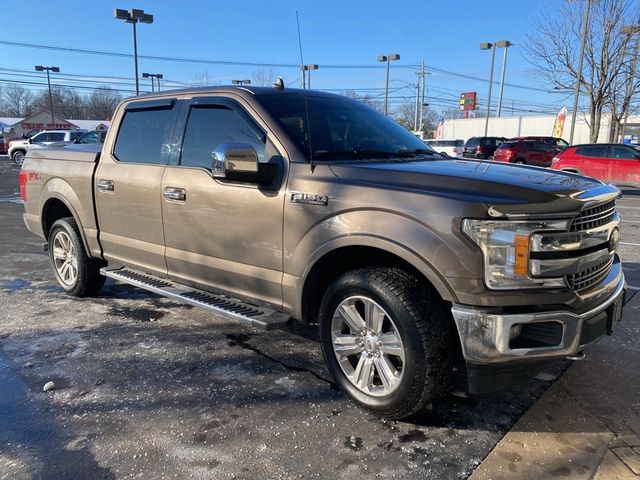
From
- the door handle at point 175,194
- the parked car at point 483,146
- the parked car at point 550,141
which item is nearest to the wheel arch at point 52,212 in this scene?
the door handle at point 175,194

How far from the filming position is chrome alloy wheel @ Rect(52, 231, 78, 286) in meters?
5.30

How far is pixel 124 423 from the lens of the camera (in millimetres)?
3023

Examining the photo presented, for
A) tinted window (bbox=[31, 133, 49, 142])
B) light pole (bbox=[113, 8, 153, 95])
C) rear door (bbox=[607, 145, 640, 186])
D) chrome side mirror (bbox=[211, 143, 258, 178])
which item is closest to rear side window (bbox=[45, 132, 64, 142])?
tinted window (bbox=[31, 133, 49, 142])

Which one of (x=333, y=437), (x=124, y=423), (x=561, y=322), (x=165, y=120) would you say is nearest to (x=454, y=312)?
(x=561, y=322)

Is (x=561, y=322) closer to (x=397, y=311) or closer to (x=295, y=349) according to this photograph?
(x=397, y=311)

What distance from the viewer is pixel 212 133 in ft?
12.8

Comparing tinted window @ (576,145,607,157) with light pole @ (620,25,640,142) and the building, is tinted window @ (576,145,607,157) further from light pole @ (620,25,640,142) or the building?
the building

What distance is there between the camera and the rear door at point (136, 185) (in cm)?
422

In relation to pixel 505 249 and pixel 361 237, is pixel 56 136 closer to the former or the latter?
pixel 361 237

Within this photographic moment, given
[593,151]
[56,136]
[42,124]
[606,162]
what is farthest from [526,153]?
[42,124]

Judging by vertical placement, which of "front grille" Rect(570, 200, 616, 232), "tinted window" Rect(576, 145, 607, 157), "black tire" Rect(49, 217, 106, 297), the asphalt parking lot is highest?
"tinted window" Rect(576, 145, 607, 157)

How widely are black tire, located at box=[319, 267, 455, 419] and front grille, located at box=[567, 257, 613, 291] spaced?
660mm

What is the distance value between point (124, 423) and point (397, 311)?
1.70m

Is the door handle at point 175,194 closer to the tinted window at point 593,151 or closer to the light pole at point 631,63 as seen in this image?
the tinted window at point 593,151
